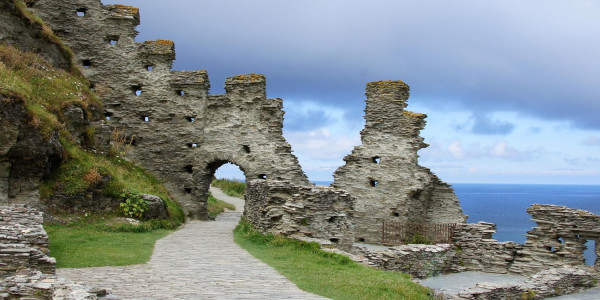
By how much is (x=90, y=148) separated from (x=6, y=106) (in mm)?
5174

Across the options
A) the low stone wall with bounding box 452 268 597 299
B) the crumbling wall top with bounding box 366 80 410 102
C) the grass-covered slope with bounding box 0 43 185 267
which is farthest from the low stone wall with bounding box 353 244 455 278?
the crumbling wall top with bounding box 366 80 410 102

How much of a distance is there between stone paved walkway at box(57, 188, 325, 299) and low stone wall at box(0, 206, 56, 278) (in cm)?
72

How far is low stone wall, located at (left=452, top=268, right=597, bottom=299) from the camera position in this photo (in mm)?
15602

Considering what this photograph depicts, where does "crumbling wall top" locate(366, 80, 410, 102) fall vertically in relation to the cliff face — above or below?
above

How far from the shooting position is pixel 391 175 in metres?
26.8

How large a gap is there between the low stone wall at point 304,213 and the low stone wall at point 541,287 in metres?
4.30

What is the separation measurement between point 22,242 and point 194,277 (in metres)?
3.47

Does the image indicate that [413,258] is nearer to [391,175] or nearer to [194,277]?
[391,175]

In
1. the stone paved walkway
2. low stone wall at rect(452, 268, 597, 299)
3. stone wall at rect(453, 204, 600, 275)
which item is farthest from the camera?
stone wall at rect(453, 204, 600, 275)

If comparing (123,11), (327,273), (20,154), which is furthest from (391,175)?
(20,154)

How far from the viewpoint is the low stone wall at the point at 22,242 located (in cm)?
1016

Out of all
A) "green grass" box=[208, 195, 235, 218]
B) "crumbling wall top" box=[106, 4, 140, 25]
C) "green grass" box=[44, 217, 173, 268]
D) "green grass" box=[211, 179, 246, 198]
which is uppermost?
"crumbling wall top" box=[106, 4, 140, 25]

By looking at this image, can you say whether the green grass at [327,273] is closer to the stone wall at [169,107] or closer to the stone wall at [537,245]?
the stone wall at [537,245]

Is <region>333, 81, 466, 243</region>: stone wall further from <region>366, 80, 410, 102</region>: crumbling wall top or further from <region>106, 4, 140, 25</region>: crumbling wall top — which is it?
<region>106, 4, 140, 25</region>: crumbling wall top
